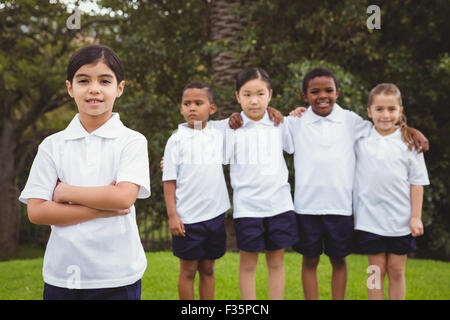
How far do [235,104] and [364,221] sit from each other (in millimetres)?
3873

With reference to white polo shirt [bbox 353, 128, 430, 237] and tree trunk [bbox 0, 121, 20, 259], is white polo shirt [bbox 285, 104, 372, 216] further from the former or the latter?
tree trunk [bbox 0, 121, 20, 259]

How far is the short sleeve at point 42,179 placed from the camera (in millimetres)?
2170

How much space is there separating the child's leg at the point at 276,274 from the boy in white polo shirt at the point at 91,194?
4.78ft

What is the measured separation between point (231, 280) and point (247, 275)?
1.72 metres

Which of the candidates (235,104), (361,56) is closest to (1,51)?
(235,104)

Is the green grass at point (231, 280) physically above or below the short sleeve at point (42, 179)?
below

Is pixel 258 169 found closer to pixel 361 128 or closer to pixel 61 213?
pixel 361 128

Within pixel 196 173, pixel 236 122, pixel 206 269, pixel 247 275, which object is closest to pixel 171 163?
pixel 196 173

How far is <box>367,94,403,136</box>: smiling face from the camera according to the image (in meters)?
3.44

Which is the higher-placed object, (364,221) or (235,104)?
(235,104)

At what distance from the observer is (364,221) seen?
3521 mm

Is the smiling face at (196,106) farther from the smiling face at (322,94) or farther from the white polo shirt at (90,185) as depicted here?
the white polo shirt at (90,185)

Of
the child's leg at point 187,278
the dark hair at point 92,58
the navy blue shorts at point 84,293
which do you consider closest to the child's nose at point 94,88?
the dark hair at point 92,58
